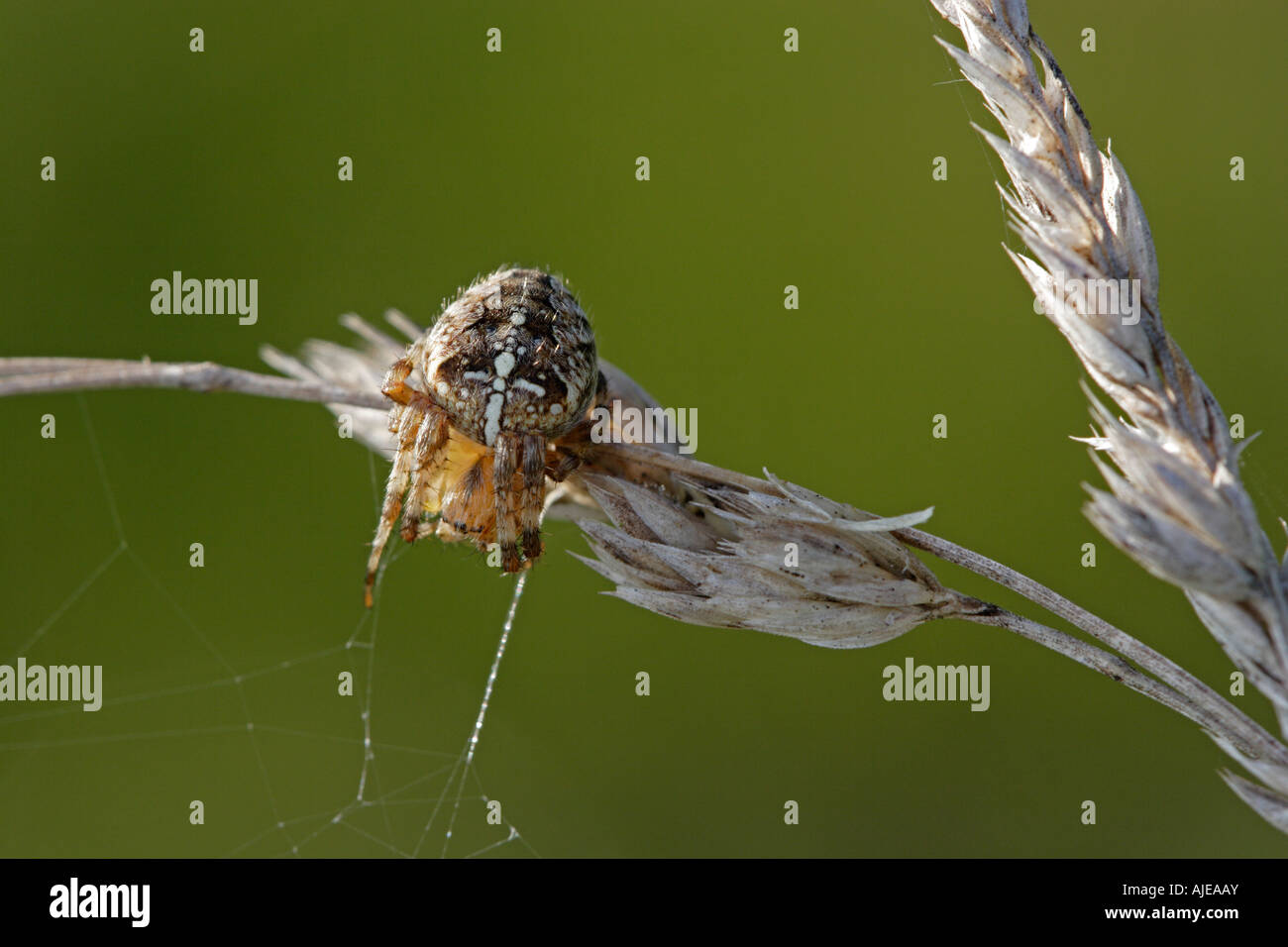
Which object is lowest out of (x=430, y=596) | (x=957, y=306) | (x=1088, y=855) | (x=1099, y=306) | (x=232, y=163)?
(x=1088, y=855)

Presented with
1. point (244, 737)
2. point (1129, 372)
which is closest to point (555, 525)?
point (244, 737)

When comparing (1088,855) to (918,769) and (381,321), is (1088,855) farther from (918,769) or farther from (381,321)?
(381,321)

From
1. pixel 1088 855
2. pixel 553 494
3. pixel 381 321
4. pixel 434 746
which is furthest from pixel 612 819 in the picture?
pixel 381 321

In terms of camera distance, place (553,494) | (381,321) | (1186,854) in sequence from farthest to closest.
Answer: (381,321) < (1186,854) < (553,494)

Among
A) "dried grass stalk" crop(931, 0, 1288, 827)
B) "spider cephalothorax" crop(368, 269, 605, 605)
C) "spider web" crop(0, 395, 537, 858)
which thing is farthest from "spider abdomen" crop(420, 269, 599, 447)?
"spider web" crop(0, 395, 537, 858)

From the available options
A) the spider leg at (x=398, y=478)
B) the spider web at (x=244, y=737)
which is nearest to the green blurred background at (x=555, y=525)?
the spider web at (x=244, y=737)
